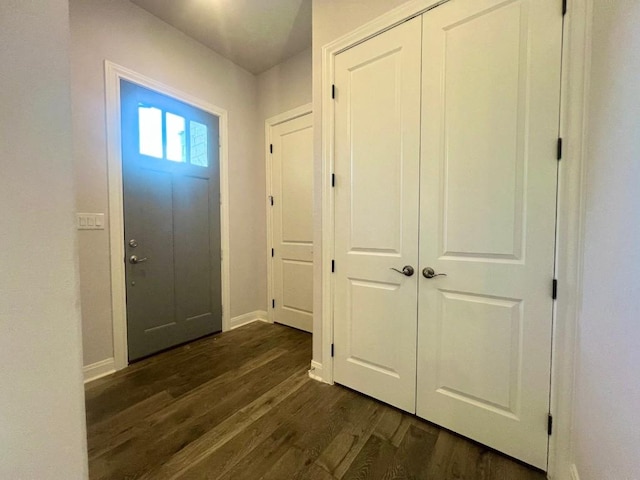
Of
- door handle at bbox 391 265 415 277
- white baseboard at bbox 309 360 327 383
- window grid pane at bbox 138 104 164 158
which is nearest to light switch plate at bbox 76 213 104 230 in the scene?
window grid pane at bbox 138 104 164 158

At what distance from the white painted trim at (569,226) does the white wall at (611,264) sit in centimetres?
4

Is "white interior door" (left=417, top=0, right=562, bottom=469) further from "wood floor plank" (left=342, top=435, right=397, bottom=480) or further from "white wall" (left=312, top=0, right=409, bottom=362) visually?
"white wall" (left=312, top=0, right=409, bottom=362)

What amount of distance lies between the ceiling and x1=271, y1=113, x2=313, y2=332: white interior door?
71 cm

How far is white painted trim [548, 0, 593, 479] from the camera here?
1097 millimetres

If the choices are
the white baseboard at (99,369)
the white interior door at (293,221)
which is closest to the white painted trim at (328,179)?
the white interior door at (293,221)

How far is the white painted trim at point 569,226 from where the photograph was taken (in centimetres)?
110

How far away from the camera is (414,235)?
1.56m

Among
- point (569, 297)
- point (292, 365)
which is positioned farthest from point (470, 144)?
point (292, 365)

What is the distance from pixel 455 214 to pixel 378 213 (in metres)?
0.44

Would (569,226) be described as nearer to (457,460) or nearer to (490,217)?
(490,217)

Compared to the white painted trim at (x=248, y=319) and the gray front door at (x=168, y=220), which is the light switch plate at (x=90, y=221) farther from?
the white painted trim at (x=248, y=319)

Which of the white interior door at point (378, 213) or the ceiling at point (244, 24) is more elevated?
the ceiling at point (244, 24)

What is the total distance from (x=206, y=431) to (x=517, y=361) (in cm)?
168

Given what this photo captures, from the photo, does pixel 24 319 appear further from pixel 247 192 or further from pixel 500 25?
pixel 247 192
